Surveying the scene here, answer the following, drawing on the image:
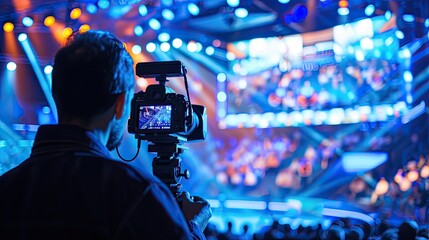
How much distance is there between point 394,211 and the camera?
5.71 meters

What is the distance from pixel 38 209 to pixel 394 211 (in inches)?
227

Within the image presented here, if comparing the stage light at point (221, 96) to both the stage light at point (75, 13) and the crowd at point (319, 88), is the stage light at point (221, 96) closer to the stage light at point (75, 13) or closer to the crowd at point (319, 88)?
the crowd at point (319, 88)

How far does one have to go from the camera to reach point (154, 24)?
19.9 ft

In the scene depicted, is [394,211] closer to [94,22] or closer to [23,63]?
[94,22]

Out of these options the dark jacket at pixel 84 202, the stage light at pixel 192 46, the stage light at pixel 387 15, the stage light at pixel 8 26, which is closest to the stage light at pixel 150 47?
the stage light at pixel 192 46

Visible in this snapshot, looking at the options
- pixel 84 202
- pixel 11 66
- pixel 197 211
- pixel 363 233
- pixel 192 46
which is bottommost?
pixel 363 233

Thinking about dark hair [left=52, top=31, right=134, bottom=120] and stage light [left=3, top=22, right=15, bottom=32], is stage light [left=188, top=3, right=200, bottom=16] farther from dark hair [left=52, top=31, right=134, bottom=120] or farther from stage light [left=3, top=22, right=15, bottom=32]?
dark hair [left=52, top=31, right=134, bottom=120]

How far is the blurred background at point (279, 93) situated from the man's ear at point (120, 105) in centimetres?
463

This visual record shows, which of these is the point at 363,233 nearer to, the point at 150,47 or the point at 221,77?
the point at 150,47

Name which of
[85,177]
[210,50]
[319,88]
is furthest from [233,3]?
[85,177]

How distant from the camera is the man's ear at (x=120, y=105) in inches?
34.2

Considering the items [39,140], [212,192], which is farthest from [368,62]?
[39,140]

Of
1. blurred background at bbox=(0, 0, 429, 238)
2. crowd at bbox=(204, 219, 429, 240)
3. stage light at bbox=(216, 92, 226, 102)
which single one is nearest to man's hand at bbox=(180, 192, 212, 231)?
crowd at bbox=(204, 219, 429, 240)

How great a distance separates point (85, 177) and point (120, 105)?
0.19 meters
